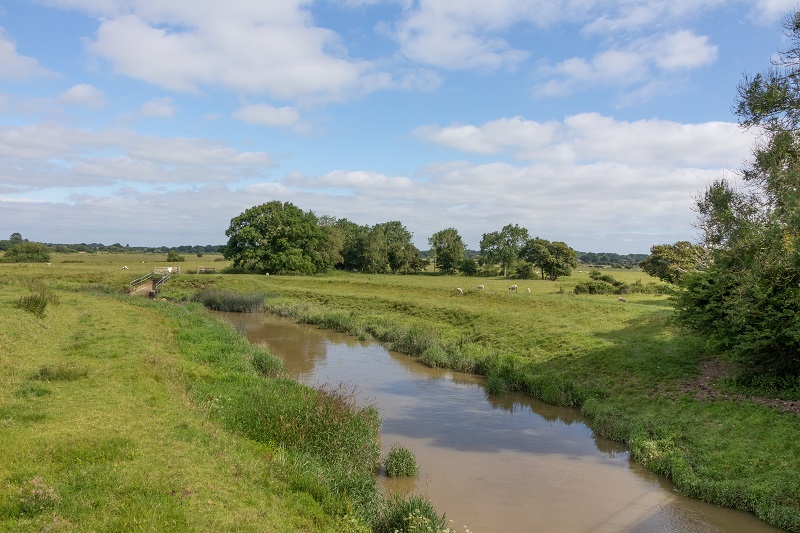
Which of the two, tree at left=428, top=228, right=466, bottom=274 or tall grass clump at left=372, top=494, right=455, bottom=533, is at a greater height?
tree at left=428, top=228, right=466, bottom=274

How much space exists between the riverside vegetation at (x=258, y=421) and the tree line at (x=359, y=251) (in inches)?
1683

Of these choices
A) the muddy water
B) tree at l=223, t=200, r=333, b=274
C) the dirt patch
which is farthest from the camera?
tree at l=223, t=200, r=333, b=274

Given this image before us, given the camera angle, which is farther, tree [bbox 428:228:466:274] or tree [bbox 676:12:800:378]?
tree [bbox 428:228:466:274]

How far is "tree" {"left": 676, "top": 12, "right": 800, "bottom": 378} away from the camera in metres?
13.1

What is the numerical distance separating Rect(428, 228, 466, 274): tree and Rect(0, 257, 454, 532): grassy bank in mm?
68772

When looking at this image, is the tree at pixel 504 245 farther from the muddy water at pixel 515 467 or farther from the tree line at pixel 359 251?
the muddy water at pixel 515 467

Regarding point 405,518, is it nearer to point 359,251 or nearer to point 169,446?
point 169,446

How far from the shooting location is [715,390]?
16.9 meters

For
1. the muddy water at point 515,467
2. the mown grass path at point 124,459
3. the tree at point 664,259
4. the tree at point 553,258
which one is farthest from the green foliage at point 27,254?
the tree at point 664,259

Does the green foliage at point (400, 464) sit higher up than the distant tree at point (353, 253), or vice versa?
the distant tree at point (353, 253)

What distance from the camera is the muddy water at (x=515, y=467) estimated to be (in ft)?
36.7

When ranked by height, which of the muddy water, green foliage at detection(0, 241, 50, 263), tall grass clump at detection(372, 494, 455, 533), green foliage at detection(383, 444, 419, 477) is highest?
green foliage at detection(0, 241, 50, 263)

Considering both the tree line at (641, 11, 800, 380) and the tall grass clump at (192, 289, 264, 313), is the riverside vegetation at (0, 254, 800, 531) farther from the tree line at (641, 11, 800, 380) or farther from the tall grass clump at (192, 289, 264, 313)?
the tall grass clump at (192, 289, 264, 313)

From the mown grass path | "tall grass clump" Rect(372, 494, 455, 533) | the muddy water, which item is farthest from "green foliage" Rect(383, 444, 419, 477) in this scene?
the mown grass path
